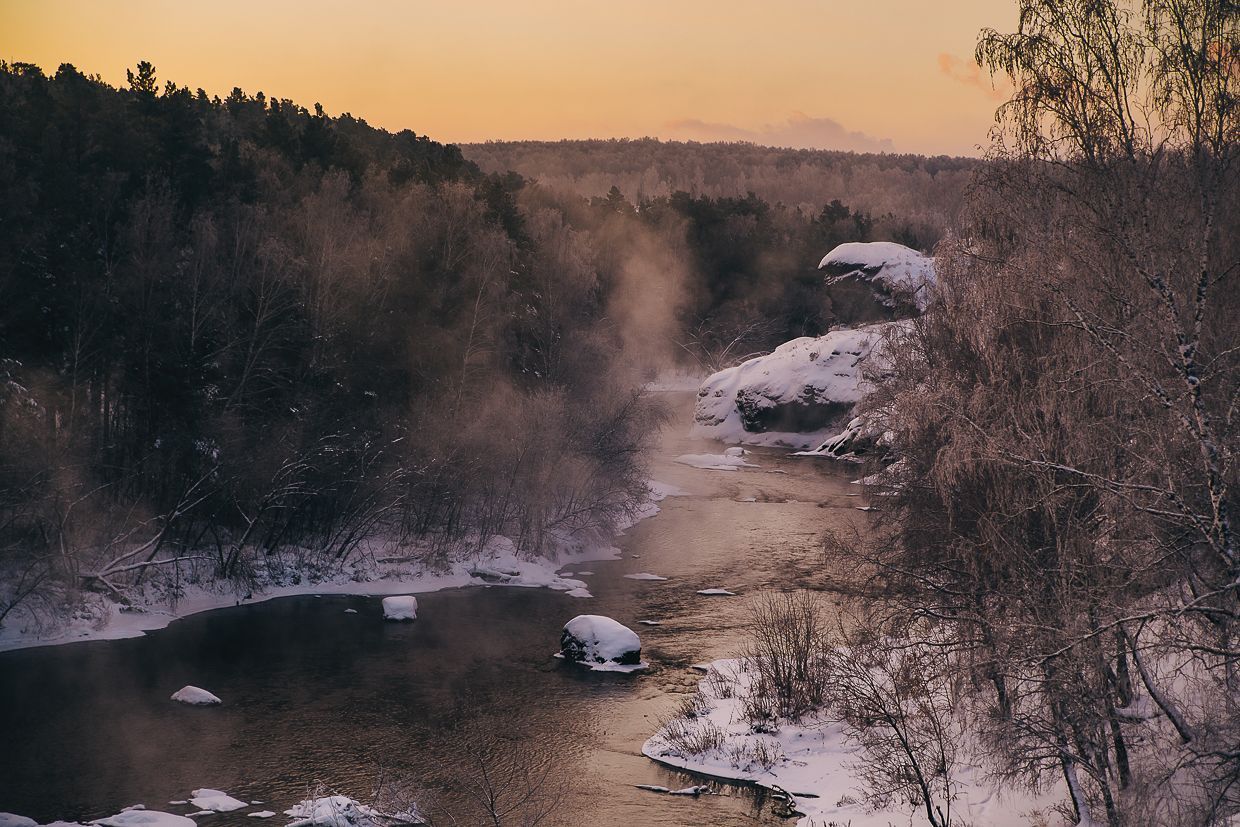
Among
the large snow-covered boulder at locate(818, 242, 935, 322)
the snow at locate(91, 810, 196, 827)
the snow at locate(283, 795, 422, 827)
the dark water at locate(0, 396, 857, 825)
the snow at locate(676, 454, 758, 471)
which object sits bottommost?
the dark water at locate(0, 396, 857, 825)

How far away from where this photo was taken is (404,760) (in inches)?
887

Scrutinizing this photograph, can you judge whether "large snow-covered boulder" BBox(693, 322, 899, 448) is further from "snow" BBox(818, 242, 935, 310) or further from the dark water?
the dark water

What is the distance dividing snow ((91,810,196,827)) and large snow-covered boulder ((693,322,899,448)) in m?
56.5

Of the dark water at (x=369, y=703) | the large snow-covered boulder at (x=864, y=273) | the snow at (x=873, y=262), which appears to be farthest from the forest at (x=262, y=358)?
the large snow-covered boulder at (x=864, y=273)

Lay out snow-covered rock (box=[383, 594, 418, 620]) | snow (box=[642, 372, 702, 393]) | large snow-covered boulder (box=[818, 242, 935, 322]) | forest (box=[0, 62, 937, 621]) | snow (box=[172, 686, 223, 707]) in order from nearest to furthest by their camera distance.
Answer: snow (box=[172, 686, 223, 707])
forest (box=[0, 62, 937, 621])
snow-covered rock (box=[383, 594, 418, 620])
large snow-covered boulder (box=[818, 242, 935, 322])
snow (box=[642, 372, 702, 393])

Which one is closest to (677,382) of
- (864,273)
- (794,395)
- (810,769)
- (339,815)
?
(864,273)

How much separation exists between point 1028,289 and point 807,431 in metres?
58.5

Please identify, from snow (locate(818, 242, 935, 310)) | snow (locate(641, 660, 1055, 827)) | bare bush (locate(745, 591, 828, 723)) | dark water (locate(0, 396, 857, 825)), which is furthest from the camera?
snow (locate(818, 242, 935, 310))

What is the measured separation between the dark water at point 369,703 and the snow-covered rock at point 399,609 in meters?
0.41

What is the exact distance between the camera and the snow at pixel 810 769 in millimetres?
17906

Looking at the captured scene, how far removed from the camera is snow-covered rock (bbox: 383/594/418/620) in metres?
33.8

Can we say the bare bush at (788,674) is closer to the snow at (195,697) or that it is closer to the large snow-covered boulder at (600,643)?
the large snow-covered boulder at (600,643)

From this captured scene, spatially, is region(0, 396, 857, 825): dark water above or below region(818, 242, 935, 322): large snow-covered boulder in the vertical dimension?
below

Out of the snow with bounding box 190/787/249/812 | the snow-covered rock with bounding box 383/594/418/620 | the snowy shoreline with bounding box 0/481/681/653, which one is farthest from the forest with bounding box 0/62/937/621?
the snow with bounding box 190/787/249/812
